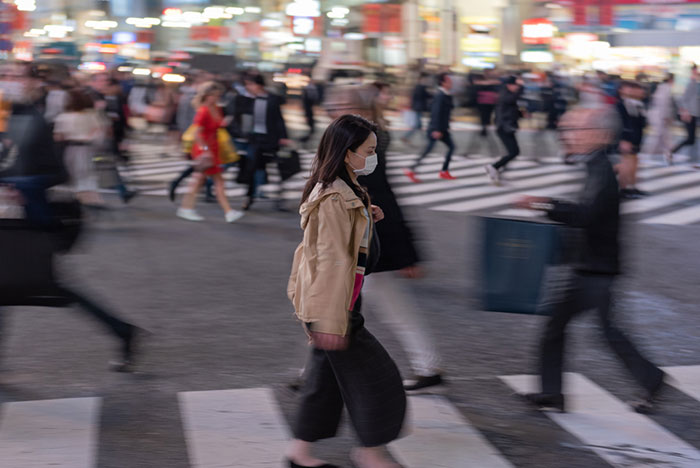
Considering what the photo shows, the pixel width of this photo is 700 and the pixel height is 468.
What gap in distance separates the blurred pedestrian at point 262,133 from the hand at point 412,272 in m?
6.98

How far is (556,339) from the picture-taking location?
4.95m

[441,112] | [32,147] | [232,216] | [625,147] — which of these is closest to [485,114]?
[441,112]

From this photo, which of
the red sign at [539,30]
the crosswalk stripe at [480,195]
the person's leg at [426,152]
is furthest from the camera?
the red sign at [539,30]

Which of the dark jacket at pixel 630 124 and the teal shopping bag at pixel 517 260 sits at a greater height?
the teal shopping bag at pixel 517 260

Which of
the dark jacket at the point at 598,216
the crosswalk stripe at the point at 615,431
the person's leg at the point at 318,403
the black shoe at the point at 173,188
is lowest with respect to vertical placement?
the black shoe at the point at 173,188

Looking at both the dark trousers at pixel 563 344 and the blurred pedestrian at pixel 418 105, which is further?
the blurred pedestrian at pixel 418 105

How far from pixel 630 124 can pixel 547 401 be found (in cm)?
1023

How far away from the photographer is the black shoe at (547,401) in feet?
16.5

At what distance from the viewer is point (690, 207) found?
525 inches

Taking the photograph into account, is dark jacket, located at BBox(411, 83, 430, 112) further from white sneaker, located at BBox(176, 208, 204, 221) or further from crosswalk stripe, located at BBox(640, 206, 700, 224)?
white sneaker, located at BBox(176, 208, 204, 221)

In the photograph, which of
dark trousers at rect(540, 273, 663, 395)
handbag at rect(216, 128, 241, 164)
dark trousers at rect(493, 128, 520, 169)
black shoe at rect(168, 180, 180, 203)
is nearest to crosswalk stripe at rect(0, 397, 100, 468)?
dark trousers at rect(540, 273, 663, 395)

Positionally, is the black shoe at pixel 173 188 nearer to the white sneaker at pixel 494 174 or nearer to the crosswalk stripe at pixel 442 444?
the white sneaker at pixel 494 174

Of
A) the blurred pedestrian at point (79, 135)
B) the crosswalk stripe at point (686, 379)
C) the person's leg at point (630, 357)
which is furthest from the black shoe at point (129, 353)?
the blurred pedestrian at point (79, 135)

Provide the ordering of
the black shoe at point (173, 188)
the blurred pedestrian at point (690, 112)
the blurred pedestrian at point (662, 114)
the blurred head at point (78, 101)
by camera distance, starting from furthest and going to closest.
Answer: the blurred pedestrian at point (690, 112) < the blurred pedestrian at point (662, 114) < the black shoe at point (173, 188) < the blurred head at point (78, 101)
